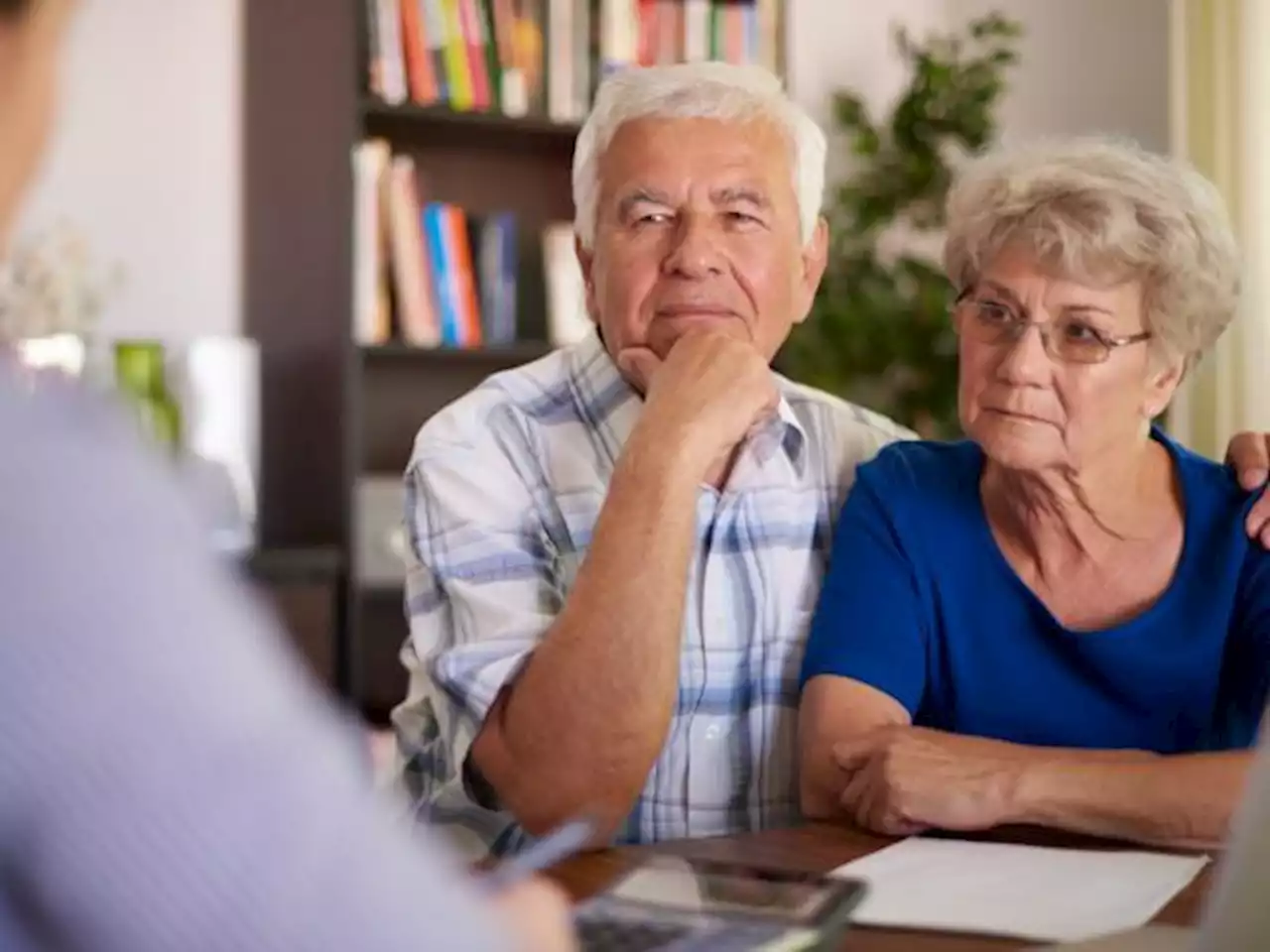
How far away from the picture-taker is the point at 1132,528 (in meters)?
1.49

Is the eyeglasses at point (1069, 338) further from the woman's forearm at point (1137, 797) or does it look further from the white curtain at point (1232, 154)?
the white curtain at point (1232, 154)

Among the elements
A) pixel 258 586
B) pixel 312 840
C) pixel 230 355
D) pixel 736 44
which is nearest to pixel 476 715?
pixel 312 840

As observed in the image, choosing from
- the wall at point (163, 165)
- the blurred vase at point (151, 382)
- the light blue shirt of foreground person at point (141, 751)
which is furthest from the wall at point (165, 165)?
the light blue shirt of foreground person at point (141, 751)

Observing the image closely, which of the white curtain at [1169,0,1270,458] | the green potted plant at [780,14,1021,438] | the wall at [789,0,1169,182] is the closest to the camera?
the white curtain at [1169,0,1270,458]

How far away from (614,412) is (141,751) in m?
1.13

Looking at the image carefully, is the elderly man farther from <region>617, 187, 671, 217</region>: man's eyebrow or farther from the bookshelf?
the bookshelf

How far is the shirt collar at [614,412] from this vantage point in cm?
153

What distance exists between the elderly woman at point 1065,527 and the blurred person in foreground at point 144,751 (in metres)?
0.94

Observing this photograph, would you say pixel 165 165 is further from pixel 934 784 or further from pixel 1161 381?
pixel 934 784

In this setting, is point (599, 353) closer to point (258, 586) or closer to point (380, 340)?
point (258, 586)

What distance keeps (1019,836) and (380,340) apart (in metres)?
1.99

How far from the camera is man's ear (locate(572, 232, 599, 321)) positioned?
1.61m

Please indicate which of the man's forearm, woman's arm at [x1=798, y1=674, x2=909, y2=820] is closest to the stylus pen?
the man's forearm

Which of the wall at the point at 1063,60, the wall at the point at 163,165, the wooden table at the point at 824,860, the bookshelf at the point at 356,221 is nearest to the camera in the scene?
the wooden table at the point at 824,860
